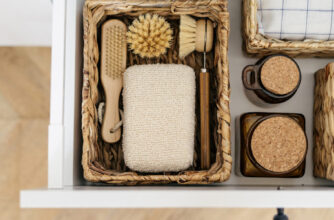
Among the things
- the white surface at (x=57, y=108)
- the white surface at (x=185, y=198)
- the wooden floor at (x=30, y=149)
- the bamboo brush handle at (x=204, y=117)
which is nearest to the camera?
the white surface at (x=185, y=198)

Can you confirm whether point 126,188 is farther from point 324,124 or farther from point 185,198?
point 324,124

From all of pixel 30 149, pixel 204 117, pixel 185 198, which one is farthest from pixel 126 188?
pixel 30 149

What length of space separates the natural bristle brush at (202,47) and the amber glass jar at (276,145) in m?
0.11

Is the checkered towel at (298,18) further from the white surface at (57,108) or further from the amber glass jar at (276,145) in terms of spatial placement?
the white surface at (57,108)

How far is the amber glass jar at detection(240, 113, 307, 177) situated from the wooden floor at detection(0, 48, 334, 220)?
58 centimetres

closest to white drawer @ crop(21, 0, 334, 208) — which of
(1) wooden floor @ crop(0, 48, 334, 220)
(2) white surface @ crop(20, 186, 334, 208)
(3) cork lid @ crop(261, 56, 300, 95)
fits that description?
(2) white surface @ crop(20, 186, 334, 208)

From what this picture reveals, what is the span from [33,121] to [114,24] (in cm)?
61

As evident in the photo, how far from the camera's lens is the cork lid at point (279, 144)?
0.69 m

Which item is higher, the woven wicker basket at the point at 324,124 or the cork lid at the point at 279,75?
the cork lid at the point at 279,75

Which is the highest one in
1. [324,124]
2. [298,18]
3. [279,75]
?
[298,18]

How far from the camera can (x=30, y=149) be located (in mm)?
1237

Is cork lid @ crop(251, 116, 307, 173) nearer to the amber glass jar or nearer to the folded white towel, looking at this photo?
the amber glass jar

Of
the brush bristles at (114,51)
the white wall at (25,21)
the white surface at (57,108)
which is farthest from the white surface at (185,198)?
the white wall at (25,21)

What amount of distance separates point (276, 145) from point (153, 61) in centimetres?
35
